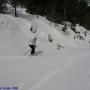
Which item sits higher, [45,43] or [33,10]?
[33,10]

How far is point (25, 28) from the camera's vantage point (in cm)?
2467

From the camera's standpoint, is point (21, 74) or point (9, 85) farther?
point (21, 74)

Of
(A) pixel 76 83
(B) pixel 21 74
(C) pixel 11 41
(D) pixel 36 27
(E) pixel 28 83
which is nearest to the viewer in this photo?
(E) pixel 28 83

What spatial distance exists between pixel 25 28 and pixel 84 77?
14348mm

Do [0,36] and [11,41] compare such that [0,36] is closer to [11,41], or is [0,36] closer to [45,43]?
[11,41]

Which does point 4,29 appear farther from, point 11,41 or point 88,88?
point 88,88

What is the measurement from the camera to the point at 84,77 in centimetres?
1116

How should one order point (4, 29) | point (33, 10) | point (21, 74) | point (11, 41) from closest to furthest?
point (21, 74), point (11, 41), point (4, 29), point (33, 10)

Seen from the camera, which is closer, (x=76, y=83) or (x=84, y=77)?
(x=76, y=83)

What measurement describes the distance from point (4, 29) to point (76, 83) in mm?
14839

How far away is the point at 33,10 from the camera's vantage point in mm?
37438

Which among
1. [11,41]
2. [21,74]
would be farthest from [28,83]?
[11,41]

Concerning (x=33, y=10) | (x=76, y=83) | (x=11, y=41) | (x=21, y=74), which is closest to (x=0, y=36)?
(x=11, y=41)

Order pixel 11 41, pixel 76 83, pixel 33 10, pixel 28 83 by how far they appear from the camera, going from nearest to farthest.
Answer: pixel 28 83, pixel 76 83, pixel 11 41, pixel 33 10
